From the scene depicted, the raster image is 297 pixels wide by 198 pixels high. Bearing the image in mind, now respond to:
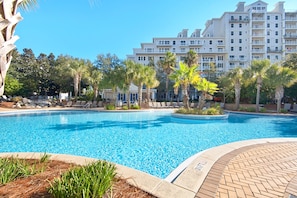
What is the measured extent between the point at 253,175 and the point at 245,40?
190 feet

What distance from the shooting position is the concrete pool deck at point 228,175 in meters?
2.73

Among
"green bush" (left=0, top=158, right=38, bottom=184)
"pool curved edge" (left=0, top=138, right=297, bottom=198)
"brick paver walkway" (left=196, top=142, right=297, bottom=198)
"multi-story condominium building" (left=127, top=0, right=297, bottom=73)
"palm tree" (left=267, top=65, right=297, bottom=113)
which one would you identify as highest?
"multi-story condominium building" (left=127, top=0, right=297, bottom=73)

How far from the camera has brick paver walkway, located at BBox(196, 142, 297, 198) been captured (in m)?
2.83

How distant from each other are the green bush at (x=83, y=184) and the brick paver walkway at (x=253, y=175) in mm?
1480

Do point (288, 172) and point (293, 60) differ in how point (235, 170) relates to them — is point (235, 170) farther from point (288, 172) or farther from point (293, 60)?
point (293, 60)

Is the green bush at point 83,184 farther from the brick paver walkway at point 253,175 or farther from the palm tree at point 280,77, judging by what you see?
the palm tree at point 280,77

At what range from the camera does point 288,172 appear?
3693 mm

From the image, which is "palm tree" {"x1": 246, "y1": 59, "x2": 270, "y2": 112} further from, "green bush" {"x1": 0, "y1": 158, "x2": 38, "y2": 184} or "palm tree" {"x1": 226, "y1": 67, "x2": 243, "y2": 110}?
"green bush" {"x1": 0, "y1": 158, "x2": 38, "y2": 184}

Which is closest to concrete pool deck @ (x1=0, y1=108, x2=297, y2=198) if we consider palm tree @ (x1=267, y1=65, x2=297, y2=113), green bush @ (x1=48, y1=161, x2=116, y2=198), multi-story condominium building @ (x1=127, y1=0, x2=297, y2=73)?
green bush @ (x1=48, y1=161, x2=116, y2=198)

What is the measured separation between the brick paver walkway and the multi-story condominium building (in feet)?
152

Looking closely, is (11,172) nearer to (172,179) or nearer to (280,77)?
(172,179)

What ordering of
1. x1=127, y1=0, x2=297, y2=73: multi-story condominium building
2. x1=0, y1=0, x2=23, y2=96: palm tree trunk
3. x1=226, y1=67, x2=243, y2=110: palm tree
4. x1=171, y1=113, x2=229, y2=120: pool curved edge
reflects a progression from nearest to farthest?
1. x1=0, y1=0, x2=23, y2=96: palm tree trunk
2. x1=171, y1=113, x2=229, y2=120: pool curved edge
3. x1=226, y1=67, x2=243, y2=110: palm tree
4. x1=127, y1=0, x2=297, y2=73: multi-story condominium building

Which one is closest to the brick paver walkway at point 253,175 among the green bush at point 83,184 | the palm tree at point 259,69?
the green bush at point 83,184

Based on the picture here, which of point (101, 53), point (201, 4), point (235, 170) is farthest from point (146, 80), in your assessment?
point (101, 53)
